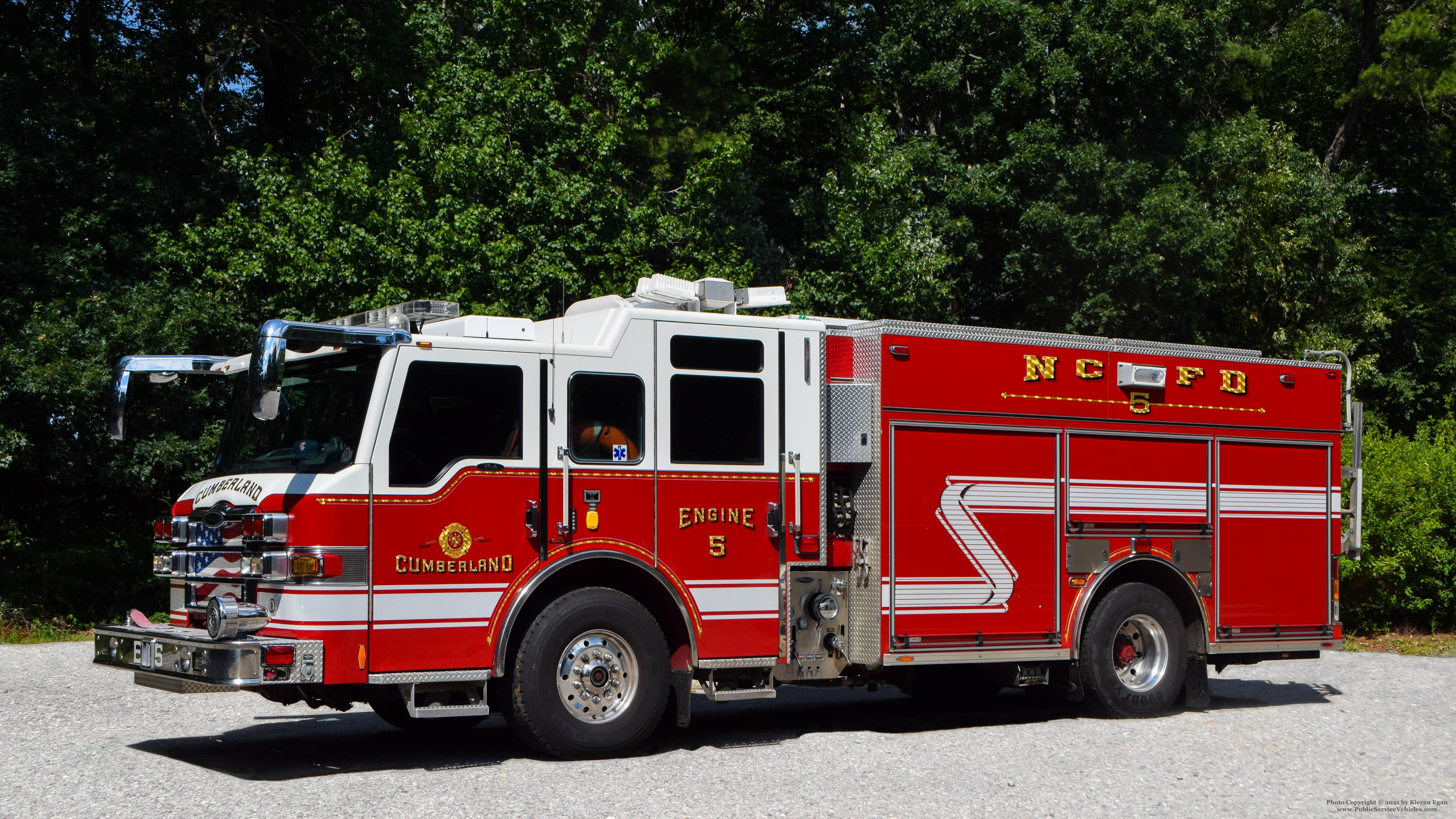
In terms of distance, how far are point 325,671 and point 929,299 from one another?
15.3 metres

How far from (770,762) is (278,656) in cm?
316

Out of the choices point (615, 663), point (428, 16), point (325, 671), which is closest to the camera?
point (325, 671)

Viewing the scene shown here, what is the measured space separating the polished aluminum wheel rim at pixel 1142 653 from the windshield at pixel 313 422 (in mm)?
6386

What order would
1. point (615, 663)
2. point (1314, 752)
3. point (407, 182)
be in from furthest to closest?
point (407, 182) < point (1314, 752) < point (615, 663)

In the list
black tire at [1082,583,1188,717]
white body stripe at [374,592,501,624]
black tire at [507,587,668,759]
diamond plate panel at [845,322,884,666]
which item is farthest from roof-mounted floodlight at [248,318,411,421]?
black tire at [1082,583,1188,717]

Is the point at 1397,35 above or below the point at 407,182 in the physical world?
above

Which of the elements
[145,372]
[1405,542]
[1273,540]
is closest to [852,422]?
[1273,540]

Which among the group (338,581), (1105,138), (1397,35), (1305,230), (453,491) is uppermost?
(1397,35)

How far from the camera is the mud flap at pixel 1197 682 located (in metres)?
11.3

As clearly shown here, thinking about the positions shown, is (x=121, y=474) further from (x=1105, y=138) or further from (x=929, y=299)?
(x=1105, y=138)

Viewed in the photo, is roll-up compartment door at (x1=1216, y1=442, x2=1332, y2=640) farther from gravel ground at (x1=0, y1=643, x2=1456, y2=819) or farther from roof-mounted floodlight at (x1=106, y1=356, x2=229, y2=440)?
roof-mounted floodlight at (x1=106, y1=356, x2=229, y2=440)

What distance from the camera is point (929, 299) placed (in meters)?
21.7

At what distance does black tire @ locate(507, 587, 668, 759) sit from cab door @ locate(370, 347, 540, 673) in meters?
0.34

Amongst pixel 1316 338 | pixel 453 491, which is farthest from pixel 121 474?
pixel 1316 338
